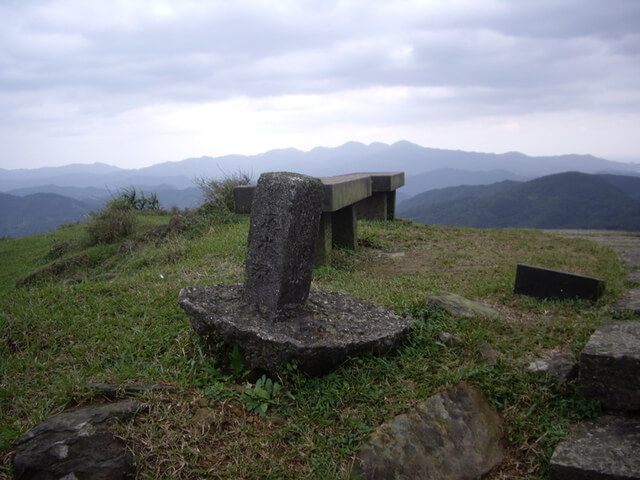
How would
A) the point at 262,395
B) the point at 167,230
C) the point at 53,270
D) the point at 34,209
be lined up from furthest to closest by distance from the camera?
the point at 34,209 < the point at 167,230 < the point at 53,270 < the point at 262,395

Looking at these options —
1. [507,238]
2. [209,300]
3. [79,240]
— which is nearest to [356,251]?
[507,238]

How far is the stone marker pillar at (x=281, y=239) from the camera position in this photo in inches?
131

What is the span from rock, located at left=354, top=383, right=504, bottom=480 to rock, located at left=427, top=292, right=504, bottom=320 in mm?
1049

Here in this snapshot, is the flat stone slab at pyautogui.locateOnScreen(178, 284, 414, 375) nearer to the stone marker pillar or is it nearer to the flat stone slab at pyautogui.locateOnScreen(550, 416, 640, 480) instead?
the stone marker pillar

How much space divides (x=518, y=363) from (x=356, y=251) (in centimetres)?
402

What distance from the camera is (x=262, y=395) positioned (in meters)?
2.97

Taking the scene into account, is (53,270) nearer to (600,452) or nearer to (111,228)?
(111,228)

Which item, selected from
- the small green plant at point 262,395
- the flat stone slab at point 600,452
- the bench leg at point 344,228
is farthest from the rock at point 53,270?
the flat stone slab at point 600,452

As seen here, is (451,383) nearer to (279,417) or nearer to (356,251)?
(279,417)

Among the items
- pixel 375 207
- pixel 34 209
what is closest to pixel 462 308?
pixel 375 207

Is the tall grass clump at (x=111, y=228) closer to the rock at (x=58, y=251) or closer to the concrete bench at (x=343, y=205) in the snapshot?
the rock at (x=58, y=251)

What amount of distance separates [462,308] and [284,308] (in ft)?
5.10

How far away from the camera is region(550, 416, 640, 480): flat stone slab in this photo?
2383mm

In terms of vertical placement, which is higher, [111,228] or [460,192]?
[111,228]
